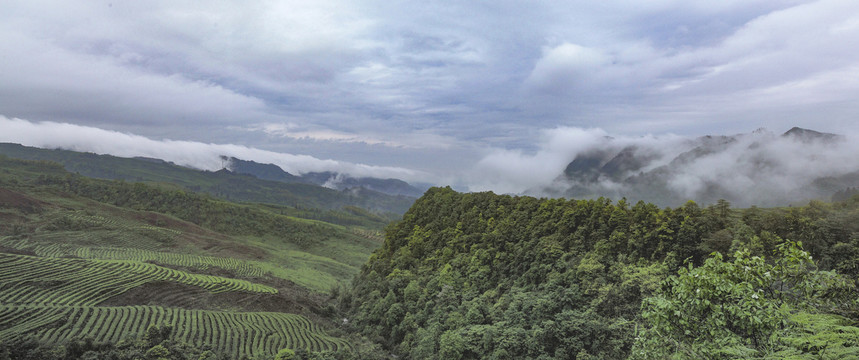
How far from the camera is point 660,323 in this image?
796 cm

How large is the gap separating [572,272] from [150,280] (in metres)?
70.3

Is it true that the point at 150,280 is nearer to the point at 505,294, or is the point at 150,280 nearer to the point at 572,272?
the point at 505,294

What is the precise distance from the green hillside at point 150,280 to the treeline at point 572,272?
40.5 feet

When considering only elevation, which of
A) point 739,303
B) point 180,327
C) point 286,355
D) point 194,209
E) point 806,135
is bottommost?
point 180,327

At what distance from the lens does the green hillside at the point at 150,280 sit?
46.7 meters

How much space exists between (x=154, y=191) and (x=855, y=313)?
220 metres

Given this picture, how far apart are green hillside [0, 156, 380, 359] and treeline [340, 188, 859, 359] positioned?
40.5 feet

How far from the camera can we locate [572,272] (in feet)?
107

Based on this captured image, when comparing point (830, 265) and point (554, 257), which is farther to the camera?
point (554, 257)

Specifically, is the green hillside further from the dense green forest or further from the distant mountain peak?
the distant mountain peak

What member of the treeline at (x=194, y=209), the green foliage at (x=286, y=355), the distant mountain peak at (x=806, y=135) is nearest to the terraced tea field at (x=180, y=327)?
the green foliage at (x=286, y=355)

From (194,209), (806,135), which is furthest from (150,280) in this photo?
(806,135)

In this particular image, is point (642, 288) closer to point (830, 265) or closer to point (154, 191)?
point (830, 265)

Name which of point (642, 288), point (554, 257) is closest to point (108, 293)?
point (554, 257)
